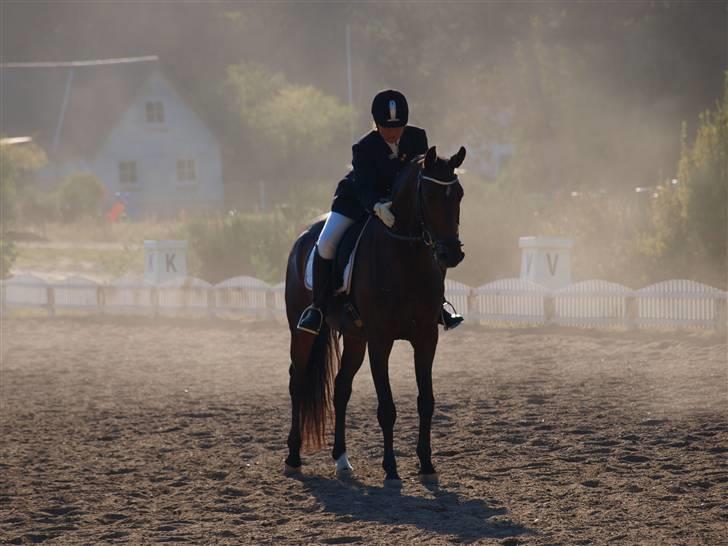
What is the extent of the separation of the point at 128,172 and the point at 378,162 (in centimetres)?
5323

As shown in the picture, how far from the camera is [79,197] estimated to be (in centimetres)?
5009

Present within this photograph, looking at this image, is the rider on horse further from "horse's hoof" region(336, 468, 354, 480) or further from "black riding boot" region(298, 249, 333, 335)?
"horse's hoof" region(336, 468, 354, 480)

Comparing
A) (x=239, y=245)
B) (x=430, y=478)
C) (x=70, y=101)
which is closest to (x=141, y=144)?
(x=70, y=101)

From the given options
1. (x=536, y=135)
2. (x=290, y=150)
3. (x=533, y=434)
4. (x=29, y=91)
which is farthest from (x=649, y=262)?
(x=29, y=91)

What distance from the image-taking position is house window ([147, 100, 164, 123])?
6056 cm

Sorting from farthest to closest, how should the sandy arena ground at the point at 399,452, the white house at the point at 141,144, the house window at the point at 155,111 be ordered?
the house window at the point at 155,111, the white house at the point at 141,144, the sandy arena ground at the point at 399,452

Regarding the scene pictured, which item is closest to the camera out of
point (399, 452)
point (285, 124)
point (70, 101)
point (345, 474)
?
point (345, 474)

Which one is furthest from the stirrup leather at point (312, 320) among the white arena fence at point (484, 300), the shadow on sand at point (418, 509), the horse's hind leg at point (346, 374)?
the white arena fence at point (484, 300)

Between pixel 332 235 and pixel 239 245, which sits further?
pixel 239 245

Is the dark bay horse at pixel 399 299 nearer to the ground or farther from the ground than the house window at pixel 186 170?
nearer to the ground

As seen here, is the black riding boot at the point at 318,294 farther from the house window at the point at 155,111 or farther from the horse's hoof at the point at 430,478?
the house window at the point at 155,111

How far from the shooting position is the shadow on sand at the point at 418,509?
7.12m

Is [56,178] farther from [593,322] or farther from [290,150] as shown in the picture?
[593,322]

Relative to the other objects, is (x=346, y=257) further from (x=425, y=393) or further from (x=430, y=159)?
(x=430, y=159)
